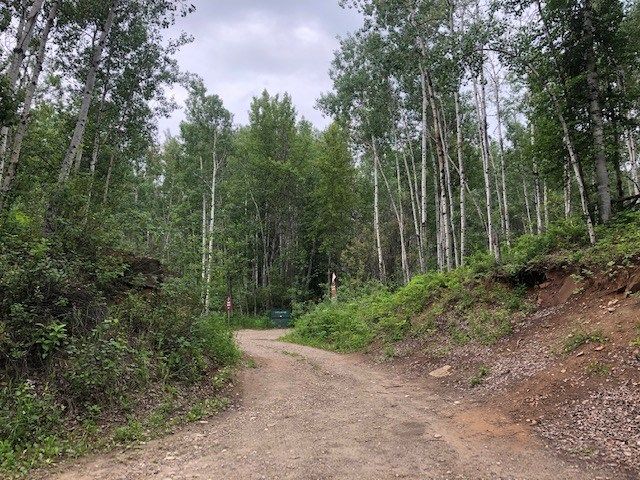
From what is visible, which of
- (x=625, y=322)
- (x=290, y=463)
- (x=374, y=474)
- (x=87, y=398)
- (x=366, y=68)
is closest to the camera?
(x=374, y=474)

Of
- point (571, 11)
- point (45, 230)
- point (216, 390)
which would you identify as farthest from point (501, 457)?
point (571, 11)

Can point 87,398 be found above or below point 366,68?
below

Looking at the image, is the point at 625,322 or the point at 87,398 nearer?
the point at 87,398

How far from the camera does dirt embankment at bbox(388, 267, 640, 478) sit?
443 cm

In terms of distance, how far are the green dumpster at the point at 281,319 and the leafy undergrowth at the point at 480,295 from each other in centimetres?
930

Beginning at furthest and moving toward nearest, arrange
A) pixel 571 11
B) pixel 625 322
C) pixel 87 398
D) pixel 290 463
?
1. pixel 571 11
2. pixel 625 322
3. pixel 87 398
4. pixel 290 463

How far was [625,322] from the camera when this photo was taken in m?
6.10

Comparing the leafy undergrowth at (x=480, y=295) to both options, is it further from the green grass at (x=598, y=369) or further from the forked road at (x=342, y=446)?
the forked road at (x=342, y=446)

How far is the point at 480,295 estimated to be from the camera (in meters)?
10.2

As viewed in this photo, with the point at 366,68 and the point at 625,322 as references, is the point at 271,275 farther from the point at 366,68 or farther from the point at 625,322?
the point at 625,322

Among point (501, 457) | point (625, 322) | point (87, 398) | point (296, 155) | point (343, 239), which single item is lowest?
point (501, 457)

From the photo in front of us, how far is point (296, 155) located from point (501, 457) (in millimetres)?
25084

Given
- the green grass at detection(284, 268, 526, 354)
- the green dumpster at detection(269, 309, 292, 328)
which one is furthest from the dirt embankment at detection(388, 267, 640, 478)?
the green dumpster at detection(269, 309, 292, 328)

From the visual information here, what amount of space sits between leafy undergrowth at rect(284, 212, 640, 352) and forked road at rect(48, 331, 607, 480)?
312cm
